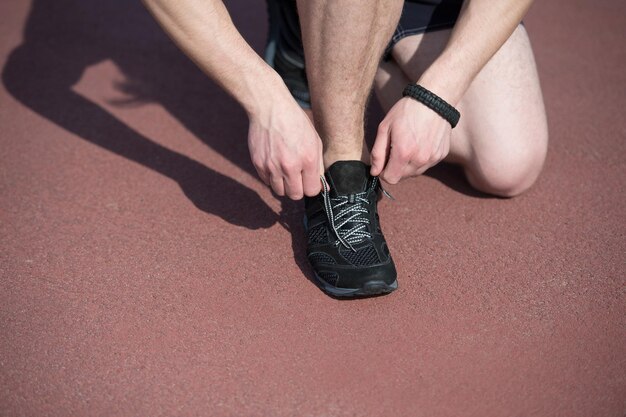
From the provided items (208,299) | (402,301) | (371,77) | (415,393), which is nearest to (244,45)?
(371,77)

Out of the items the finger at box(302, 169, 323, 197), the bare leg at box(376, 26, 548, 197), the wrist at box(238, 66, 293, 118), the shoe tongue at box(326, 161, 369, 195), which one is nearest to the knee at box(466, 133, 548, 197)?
the bare leg at box(376, 26, 548, 197)

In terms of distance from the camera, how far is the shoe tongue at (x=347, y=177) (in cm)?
189

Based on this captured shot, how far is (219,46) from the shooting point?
66.1 inches

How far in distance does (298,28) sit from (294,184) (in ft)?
3.08

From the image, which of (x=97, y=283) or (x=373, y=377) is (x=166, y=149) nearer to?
(x=97, y=283)

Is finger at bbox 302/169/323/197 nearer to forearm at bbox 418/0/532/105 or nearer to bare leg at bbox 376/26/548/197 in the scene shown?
forearm at bbox 418/0/532/105

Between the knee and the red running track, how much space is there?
0.07 meters

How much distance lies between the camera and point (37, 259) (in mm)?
1943

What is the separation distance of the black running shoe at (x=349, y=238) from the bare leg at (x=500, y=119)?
0.45 metres

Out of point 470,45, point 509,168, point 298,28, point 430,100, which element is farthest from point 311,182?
point 298,28

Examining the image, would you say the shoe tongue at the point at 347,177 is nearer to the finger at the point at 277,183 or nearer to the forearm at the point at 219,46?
the finger at the point at 277,183

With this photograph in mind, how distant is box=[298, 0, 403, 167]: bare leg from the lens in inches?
70.6

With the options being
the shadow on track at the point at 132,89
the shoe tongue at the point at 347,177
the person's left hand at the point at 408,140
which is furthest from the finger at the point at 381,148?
the shadow on track at the point at 132,89

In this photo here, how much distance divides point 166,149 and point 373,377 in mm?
1296
